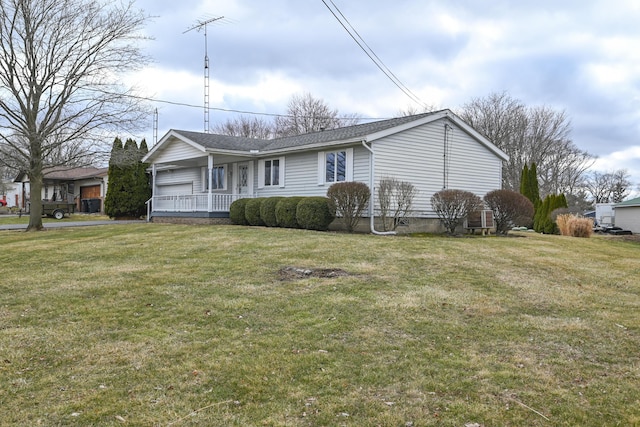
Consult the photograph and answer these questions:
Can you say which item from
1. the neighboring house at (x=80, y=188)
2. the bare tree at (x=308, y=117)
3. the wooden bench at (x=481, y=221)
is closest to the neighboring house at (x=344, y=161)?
the wooden bench at (x=481, y=221)

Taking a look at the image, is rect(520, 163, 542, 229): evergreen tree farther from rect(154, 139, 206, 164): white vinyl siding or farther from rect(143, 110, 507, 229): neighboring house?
rect(154, 139, 206, 164): white vinyl siding

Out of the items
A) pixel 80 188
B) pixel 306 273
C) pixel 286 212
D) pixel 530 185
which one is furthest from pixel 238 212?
pixel 80 188

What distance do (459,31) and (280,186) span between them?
8560 millimetres

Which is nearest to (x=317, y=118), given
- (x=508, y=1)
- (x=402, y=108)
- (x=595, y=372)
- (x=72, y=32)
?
(x=402, y=108)

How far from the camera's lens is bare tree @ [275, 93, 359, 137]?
45750 millimetres

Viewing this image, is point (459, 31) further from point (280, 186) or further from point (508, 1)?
point (280, 186)

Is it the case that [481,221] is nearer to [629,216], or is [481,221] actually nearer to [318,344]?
[318,344]

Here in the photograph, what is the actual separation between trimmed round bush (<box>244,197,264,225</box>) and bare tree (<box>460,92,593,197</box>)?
95.2ft

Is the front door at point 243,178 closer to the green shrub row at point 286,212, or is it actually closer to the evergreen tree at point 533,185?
the green shrub row at point 286,212

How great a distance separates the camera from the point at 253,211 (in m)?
17.9

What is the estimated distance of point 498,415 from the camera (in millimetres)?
3377

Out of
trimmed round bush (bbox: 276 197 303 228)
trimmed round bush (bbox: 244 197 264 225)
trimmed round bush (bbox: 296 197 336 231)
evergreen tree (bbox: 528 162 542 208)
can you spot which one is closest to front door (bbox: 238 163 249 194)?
trimmed round bush (bbox: 244 197 264 225)

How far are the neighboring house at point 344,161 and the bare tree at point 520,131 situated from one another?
77.6 ft

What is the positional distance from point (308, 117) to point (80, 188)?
68.1 ft
